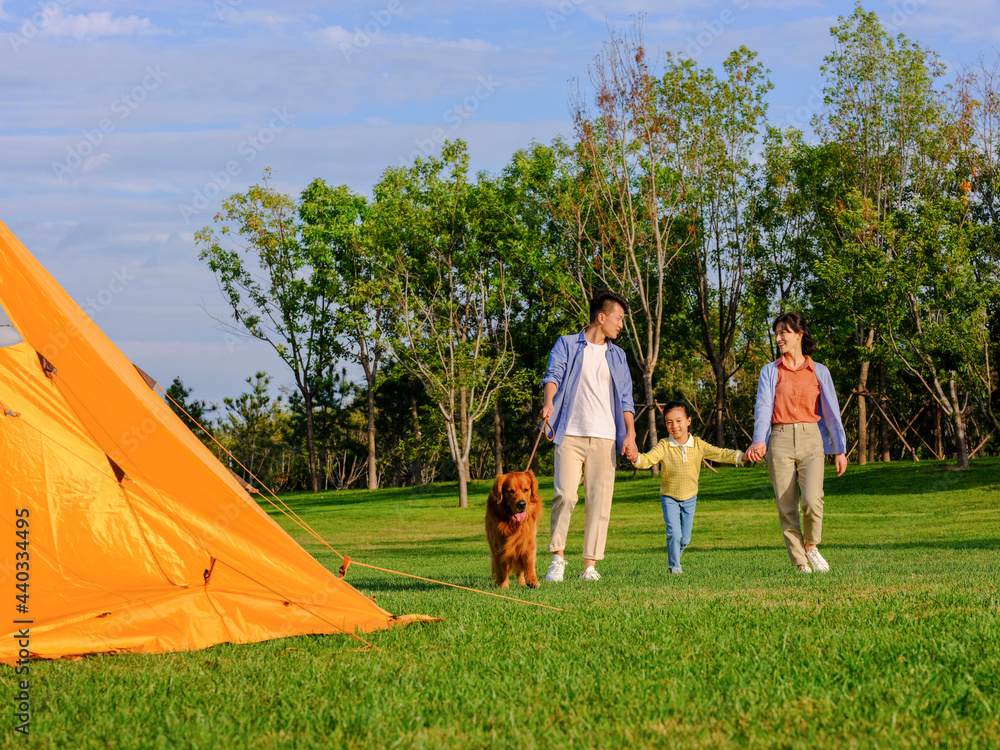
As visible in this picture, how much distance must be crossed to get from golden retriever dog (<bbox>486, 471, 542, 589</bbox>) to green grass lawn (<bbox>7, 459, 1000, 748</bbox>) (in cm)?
36

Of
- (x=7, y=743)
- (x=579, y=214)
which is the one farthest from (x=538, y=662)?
(x=579, y=214)

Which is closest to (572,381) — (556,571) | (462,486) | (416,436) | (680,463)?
(556,571)

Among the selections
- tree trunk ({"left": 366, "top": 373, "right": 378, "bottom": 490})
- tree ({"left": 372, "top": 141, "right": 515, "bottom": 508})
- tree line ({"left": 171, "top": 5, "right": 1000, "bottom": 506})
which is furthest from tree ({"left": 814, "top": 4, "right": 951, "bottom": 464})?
tree trunk ({"left": 366, "top": 373, "right": 378, "bottom": 490})

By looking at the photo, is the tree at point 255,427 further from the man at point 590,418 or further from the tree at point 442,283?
the man at point 590,418

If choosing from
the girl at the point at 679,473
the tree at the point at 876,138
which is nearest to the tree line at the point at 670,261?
the tree at the point at 876,138

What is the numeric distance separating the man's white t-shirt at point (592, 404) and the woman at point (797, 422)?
1.45 meters

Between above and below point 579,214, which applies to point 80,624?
below

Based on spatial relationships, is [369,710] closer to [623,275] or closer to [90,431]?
[90,431]

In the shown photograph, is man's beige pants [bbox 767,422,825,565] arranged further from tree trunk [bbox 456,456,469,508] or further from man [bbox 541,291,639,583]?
tree trunk [bbox 456,456,469,508]

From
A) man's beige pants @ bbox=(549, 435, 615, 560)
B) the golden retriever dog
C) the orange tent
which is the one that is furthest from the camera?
man's beige pants @ bbox=(549, 435, 615, 560)

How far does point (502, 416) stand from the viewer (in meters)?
48.0

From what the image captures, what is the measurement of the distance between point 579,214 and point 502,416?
1779 centimetres

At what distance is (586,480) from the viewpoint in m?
7.95

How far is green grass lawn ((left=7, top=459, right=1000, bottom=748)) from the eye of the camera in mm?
3393
